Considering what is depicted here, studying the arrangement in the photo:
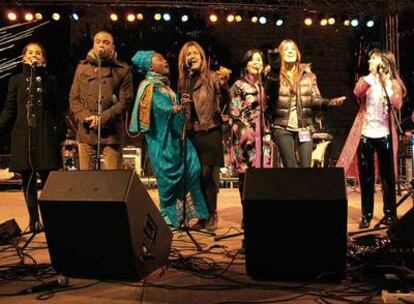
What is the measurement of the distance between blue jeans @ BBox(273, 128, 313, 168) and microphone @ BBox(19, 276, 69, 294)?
87.3 inches

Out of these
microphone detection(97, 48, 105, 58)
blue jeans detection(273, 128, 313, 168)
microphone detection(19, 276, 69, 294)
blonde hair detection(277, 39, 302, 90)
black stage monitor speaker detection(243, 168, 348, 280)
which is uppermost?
microphone detection(97, 48, 105, 58)

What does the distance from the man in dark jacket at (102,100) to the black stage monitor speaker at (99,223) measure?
4.65 feet

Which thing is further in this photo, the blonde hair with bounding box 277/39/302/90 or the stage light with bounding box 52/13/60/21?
the stage light with bounding box 52/13/60/21

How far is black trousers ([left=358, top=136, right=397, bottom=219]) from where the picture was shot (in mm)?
4965

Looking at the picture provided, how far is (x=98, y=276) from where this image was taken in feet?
10.2

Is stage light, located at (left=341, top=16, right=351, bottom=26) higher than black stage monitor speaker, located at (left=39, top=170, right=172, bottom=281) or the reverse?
higher

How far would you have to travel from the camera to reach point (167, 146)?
197 inches

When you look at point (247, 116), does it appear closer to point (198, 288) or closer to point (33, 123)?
point (33, 123)

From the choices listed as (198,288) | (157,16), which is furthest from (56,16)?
(198,288)

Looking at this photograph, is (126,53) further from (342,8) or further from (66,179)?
(66,179)

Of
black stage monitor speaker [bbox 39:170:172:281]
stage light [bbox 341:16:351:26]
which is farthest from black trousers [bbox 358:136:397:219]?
stage light [bbox 341:16:351:26]

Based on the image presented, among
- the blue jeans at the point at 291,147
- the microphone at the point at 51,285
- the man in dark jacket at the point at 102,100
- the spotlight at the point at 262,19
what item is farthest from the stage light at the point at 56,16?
the microphone at the point at 51,285

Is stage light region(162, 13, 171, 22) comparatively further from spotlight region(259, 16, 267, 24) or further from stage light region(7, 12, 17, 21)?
stage light region(7, 12, 17, 21)

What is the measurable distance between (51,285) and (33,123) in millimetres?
2086
